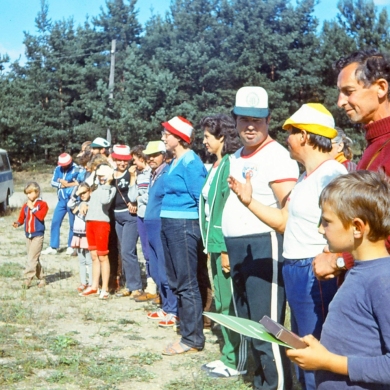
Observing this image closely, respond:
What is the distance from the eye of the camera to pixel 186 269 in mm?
5488

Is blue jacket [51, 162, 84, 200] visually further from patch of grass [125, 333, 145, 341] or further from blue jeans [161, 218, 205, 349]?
blue jeans [161, 218, 205, 349]

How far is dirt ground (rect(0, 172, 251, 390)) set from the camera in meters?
4.82

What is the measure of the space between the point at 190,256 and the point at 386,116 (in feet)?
10.1

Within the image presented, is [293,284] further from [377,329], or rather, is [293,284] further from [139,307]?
[139,307]

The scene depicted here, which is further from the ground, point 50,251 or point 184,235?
point 184,235

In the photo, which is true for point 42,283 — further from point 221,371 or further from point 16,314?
point 221,371

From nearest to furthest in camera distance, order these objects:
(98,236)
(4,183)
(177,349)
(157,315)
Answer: (177,349), (157,315), (98,236), (4,183)

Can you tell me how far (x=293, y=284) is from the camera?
3.40m

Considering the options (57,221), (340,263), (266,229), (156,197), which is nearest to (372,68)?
(340,263)

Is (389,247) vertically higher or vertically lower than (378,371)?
higher

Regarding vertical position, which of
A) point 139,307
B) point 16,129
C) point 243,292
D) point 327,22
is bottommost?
point 139,307

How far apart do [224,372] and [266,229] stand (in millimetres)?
1425

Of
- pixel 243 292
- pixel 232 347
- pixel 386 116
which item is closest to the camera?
pixel 386 116

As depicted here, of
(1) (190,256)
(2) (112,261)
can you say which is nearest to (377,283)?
(1) (190,256)
